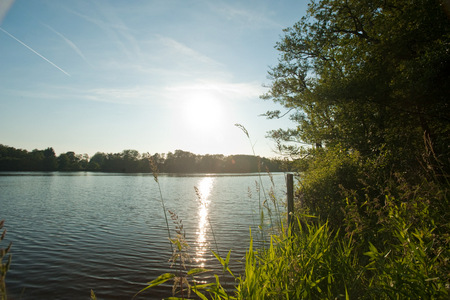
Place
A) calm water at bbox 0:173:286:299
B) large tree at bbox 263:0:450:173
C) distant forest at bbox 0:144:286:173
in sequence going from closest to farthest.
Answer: calm water at bbox 0:173:286:299
large tree at bbox 263:0:450:173
distant forest at bbox 0:144:286:173

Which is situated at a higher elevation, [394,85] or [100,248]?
[394,85]

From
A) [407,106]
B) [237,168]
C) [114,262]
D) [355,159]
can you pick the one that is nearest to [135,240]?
[114,262]

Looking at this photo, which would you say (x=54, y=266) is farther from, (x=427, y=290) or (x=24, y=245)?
(x=427, y=290)

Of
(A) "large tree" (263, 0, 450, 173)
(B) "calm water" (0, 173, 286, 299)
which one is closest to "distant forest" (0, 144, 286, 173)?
(B) "calm water" (0, 173, 286, 299)

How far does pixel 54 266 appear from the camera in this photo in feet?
25.7

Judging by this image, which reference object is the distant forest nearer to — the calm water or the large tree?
the calm water

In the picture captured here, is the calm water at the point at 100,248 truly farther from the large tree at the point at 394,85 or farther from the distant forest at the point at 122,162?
the distant forest at the point at 122,162

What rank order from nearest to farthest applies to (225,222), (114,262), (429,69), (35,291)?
(35,291) → (429,69) → (114,262) → (225,222)

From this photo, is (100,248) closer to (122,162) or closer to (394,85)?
(394,85)

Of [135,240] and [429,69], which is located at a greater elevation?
Result: [429,69]

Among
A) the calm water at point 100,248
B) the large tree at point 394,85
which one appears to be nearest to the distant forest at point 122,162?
the calm water at point 100,248

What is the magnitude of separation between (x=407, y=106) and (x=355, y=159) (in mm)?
2871

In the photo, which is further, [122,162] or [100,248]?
[122,162]

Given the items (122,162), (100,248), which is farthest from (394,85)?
(122,162)
